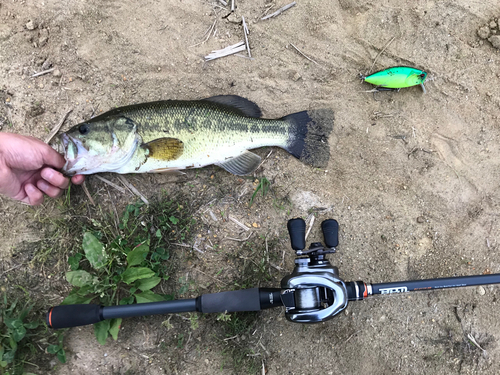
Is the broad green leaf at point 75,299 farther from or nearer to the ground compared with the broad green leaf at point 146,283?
nearer to the ground

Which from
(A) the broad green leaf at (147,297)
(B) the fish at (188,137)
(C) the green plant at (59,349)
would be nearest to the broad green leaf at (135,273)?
(A) the broad green leaf at (147,297)

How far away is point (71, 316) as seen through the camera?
255 cm

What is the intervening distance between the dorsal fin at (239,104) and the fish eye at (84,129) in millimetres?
1128

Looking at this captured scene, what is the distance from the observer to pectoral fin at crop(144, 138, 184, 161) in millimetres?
2998

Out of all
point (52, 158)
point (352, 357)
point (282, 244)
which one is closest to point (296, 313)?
point (282, 244)

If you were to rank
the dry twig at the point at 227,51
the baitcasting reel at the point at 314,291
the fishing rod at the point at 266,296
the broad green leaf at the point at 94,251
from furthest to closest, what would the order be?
the dry twig at the point at 227,51
the broad green leaf at the point at 94,251
the fishing rod at the point at 266,296
the baitcasting reel at the point at 314,291

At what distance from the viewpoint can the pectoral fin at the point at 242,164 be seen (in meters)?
3.18

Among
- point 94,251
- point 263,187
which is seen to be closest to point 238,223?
point 263,187

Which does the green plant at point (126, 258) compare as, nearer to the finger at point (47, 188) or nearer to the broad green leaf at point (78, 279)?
the broad green leaf at point (78, 279)

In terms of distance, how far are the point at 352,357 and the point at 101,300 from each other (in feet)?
8.15

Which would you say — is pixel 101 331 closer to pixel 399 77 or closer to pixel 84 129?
pixel 84 129

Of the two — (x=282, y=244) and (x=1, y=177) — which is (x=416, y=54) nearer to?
(x=282, y=244)

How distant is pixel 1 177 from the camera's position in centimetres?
281

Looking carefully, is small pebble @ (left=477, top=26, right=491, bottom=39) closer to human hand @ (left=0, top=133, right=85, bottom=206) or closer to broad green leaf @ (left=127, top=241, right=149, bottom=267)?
broad green leaf @ (left=127, top=241, right=149, bottom=267)
